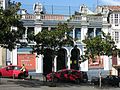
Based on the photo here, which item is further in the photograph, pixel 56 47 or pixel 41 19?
pixel 41 19

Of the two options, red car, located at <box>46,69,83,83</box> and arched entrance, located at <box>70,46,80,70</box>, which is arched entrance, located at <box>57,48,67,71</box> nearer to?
arched entrance, located at <box>70,46,80,70</box>

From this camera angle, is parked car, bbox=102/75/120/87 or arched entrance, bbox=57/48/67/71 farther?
arched entrance, bbox=57/48/67/71

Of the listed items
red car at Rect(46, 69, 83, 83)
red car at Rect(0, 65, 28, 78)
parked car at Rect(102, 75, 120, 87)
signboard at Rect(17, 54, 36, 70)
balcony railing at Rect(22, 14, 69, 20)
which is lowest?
parked car at Rect(102, 75, 120, 87)

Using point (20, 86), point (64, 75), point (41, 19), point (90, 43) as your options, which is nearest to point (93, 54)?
point (90, 43)

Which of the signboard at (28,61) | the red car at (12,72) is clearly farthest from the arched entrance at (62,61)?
the red car at (12,72)

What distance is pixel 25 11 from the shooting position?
59.8 m

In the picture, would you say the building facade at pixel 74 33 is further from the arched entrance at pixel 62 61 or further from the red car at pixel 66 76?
the red car at pixel 66 76

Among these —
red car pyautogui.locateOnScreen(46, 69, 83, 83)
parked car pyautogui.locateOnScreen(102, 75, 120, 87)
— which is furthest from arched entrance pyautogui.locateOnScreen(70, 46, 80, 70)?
red car pyautogui.locateOnScreen(46, 69, 83, 83)

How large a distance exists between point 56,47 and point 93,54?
504 cm

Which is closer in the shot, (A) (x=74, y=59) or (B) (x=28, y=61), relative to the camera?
(B) (x=28, y=61)

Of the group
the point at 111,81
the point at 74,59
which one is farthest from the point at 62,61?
the point at 111,81

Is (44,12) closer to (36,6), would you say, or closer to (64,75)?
(36,6)

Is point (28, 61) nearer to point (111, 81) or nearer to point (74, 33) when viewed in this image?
point (74, 33)

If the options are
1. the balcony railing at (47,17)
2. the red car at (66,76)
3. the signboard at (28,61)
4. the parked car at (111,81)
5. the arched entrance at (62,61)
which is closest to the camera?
the red car at (66,76)
